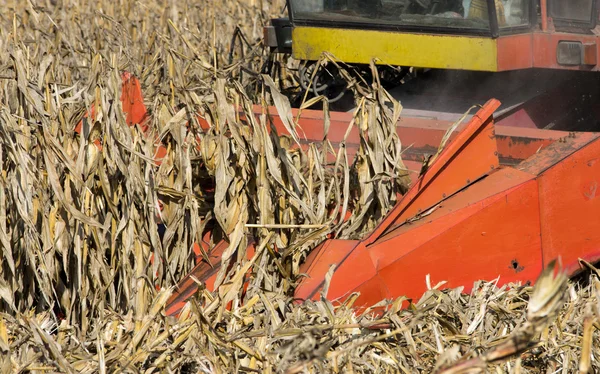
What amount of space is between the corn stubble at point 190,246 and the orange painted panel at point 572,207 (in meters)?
0.13

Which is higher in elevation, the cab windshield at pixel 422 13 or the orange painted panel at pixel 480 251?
the cab windshield at pixel 422 13

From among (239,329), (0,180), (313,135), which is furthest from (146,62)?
(239,329)

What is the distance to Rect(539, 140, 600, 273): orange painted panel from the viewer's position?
248 centimetres

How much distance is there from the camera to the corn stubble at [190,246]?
2.11m

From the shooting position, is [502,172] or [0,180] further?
[502,172]

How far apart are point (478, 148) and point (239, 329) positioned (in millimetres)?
985

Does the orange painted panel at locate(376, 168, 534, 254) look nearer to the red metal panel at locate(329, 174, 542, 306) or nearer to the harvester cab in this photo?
the red metal panel at locate(329, 174, 542, 306)

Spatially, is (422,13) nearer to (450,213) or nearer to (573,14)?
(573,14)

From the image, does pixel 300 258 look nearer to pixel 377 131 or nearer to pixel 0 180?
pixel 377 131

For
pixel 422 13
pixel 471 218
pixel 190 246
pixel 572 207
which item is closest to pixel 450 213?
pixel 471 218

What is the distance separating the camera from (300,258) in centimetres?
247

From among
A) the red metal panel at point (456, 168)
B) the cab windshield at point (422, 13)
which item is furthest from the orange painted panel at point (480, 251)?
the cab windshield at point (422, 13)

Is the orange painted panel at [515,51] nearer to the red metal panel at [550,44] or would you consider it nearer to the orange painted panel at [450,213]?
the red metal panel at [550,44]

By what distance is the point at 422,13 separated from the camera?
341 cm
